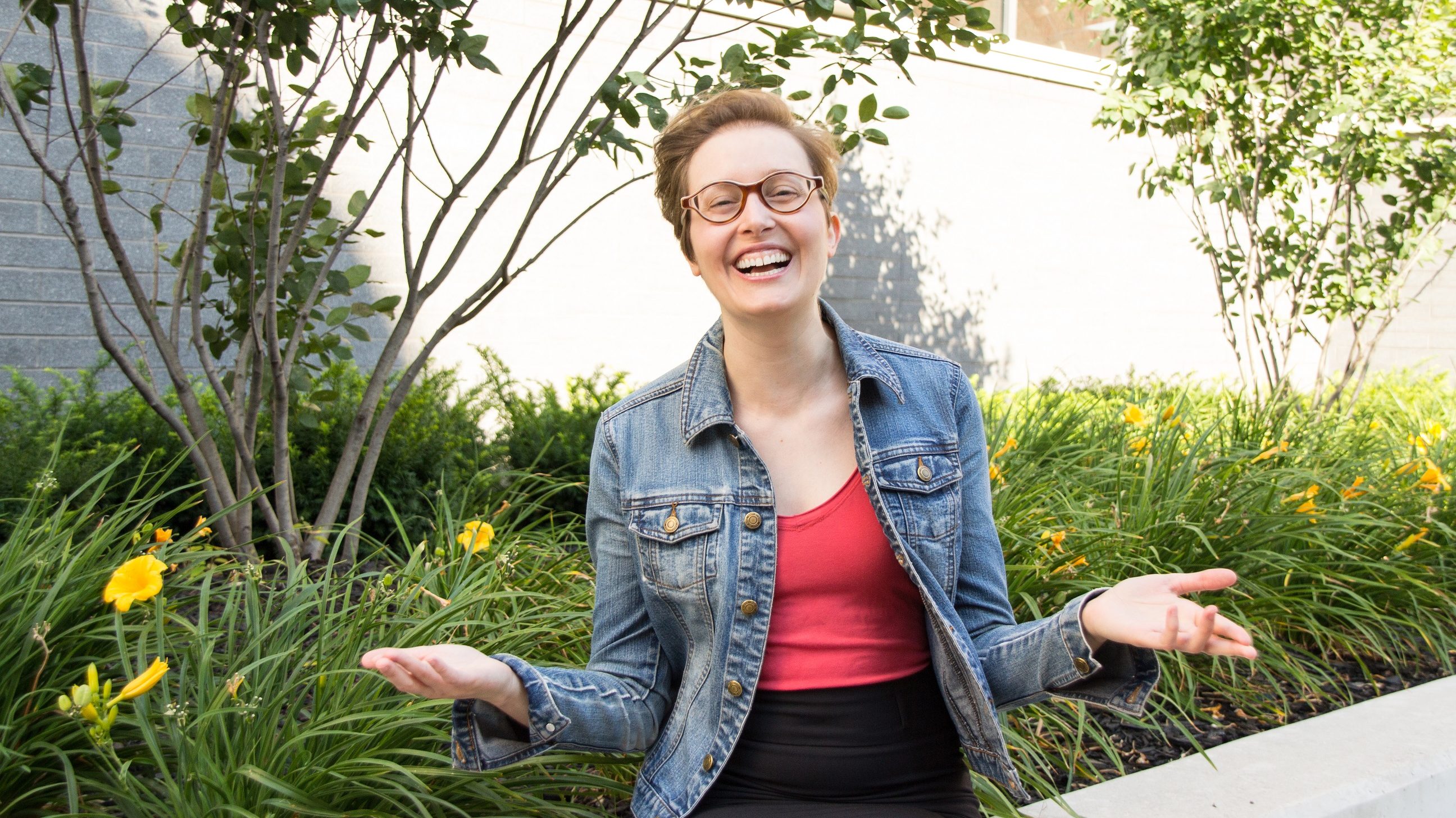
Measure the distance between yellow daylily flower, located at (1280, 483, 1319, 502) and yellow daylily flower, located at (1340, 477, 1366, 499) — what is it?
0.30ft

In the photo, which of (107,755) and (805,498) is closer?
(805,498)

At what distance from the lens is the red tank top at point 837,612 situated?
179cm

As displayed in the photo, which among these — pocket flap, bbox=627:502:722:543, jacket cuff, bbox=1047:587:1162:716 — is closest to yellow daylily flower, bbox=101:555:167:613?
pocket flap, bbox=627:502:722:543

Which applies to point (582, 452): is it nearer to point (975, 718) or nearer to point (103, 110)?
point (103, 110)

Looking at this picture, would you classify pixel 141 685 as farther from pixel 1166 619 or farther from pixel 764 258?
pixel 1166 619

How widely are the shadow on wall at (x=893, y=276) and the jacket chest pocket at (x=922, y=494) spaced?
18.8 ft

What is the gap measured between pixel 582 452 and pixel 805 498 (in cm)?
312

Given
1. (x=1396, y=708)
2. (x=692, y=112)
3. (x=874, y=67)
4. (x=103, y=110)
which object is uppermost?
(x=874, y=67)

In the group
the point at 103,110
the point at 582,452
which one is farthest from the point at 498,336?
the point at 103,110

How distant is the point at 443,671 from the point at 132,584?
0.68 m

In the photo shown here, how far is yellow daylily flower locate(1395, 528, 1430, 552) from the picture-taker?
3.77m

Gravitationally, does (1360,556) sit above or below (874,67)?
below

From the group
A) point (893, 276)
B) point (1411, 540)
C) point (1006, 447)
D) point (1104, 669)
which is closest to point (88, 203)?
point (1006, 447)

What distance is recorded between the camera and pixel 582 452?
16.0 ft
